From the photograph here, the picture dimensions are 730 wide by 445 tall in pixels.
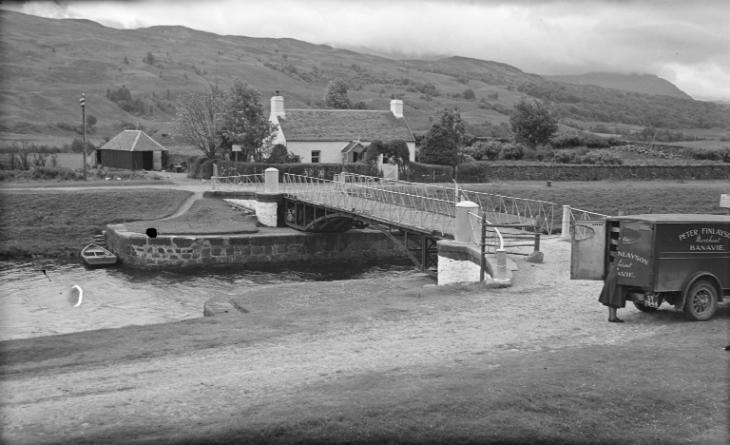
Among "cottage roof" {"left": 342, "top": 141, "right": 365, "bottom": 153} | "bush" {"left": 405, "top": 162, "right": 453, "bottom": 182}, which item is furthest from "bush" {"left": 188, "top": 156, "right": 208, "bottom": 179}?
"bush" {"left": 405, "top": 162, "right": 453, "bottom": 182}

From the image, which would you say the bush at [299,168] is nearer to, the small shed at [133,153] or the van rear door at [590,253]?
the small shed at [133,153]

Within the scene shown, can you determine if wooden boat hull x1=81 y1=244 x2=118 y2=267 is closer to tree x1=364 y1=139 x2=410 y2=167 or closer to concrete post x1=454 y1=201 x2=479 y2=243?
concrete post x1=454 y1=201 x2=479 y2=243

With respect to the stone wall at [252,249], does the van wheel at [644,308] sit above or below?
above

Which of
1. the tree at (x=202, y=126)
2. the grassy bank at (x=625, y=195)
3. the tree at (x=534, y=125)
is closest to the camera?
the grassy bank at (x=625, y=195)

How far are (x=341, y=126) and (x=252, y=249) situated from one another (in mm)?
23525

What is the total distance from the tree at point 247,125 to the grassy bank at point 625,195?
14676 millimetres

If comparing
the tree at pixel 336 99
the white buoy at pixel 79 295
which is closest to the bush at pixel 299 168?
the white buoy at pixel 79 295

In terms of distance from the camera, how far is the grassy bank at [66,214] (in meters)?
41.3

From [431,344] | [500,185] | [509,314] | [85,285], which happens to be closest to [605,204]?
[500,185]

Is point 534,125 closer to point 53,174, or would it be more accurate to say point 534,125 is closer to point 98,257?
point 53,174

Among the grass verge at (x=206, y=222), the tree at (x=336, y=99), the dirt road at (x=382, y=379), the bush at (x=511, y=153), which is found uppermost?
the tree at (x=336, y=99)

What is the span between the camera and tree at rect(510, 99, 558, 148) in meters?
73.9

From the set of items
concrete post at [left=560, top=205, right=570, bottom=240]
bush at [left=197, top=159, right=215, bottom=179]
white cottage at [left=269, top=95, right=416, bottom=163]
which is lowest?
concrete post at [left=560, top=205, right=570, bottom=240]

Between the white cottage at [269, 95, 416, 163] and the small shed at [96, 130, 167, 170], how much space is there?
10450 mm
